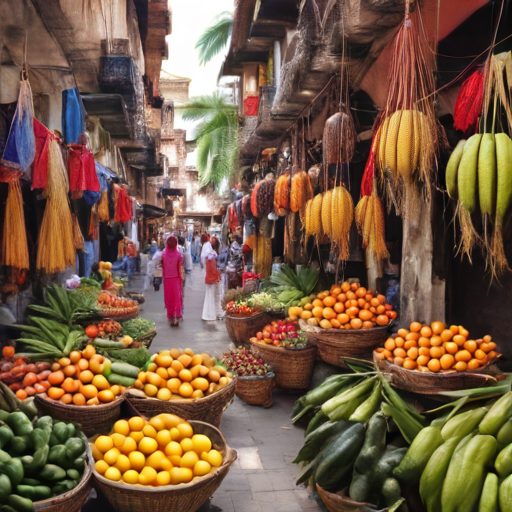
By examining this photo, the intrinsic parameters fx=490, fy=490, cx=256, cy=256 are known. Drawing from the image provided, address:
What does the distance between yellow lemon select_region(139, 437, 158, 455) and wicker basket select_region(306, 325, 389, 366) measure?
222 centimetres

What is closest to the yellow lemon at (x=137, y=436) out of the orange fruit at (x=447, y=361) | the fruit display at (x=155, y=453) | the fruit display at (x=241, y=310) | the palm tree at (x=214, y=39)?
the fruit display at (x=155, y=453)

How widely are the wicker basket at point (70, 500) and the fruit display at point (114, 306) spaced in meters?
3.32

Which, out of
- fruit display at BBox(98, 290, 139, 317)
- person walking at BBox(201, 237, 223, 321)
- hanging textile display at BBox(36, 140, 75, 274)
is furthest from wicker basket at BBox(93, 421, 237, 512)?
person walking at BBox(201, 237, 223, 321)

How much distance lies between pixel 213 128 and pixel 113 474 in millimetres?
18628

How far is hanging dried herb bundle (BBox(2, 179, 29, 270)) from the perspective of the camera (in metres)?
4.19

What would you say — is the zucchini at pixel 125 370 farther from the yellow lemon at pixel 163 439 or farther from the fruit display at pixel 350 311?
the fruit display at pixel 350 311

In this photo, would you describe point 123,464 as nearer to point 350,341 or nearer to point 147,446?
point 147,446

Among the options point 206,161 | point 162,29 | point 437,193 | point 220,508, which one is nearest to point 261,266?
point 437,193

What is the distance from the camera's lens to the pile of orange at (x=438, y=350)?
349cm

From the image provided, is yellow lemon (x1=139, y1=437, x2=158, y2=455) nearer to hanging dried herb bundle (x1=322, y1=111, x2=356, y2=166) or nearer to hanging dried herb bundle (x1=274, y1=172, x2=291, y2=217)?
hanging dried herb bundle (x1=322, y1=111, x2=356, y2=166)

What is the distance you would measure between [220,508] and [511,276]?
8.90ft

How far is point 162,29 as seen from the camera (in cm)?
1467

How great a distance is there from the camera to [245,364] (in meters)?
5.23

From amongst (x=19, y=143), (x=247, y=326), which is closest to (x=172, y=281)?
(x=247, y=326)
